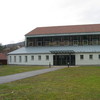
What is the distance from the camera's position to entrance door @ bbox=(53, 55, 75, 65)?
48719mm

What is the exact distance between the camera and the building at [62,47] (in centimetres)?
4772

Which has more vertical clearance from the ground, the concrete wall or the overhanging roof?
the overhanging roof

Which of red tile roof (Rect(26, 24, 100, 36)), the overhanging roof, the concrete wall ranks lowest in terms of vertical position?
the concrete wall

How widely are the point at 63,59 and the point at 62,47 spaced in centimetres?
418

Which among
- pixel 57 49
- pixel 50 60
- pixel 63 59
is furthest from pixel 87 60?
pixel 50 60

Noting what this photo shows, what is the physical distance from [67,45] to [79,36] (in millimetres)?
3690

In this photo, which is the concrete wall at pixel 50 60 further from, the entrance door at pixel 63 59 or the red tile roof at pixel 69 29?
the red tile roof at pixel 69 29

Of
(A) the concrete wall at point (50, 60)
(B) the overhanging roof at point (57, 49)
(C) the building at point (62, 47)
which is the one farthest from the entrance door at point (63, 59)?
(B) the overhanging roof at point (57, 49)

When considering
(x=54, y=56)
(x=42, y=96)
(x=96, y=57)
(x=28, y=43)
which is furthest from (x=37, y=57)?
(x=42, y=96)

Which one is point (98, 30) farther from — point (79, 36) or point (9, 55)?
point (9, 55)

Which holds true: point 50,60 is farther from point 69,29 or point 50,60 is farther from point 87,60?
point 69,29

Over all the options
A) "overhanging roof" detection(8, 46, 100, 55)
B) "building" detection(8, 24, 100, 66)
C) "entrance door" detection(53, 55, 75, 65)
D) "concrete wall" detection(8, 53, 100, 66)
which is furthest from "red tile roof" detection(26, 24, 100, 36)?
"concrete wall" detection(8, 53, 100, 66)

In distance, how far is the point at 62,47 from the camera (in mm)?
52656

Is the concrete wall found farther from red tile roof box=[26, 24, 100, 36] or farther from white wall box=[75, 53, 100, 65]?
red tile roof box=[26, 24, 100, 36]
